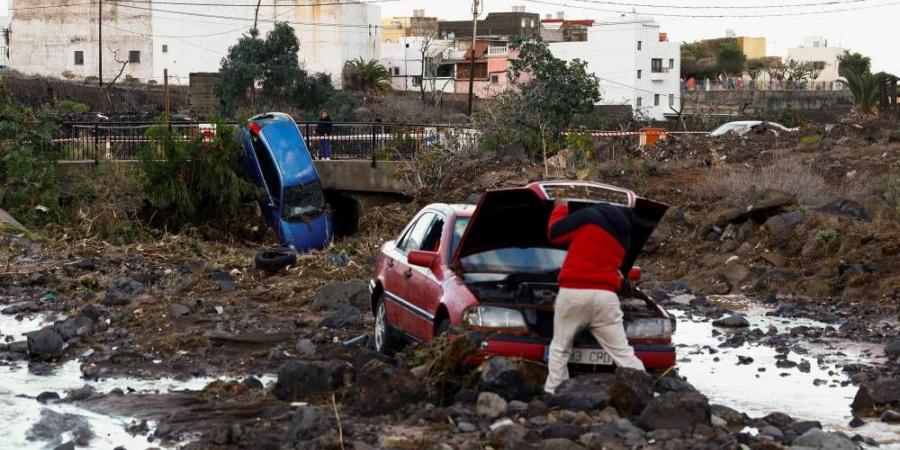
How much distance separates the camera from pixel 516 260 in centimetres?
1116

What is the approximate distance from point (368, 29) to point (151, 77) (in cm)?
1399

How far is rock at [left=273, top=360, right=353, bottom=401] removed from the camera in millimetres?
9812

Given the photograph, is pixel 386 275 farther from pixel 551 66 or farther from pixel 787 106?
pixel 787 106

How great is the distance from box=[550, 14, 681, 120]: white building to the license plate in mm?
73141

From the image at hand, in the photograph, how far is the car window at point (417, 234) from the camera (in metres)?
12.0

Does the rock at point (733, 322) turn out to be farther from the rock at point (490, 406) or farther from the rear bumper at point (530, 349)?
the rock at point (490, 406)

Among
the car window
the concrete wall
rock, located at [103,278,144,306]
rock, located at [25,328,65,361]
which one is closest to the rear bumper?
the car window

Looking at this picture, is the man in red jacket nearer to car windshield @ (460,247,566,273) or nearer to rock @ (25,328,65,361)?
car windshield @ (460,247,566,273)

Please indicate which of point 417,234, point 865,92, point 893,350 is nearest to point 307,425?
point 417,234

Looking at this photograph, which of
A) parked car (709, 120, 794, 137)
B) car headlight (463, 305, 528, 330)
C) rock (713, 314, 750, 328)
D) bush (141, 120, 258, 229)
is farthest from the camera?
parked car (709, 120, 794, 137)

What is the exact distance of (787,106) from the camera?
82250mm

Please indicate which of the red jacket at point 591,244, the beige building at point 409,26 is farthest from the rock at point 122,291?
the beige building at point 409,26

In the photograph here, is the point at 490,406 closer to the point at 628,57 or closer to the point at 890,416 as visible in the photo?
the point at 890,416

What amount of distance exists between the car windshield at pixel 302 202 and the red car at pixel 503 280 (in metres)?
16.6
